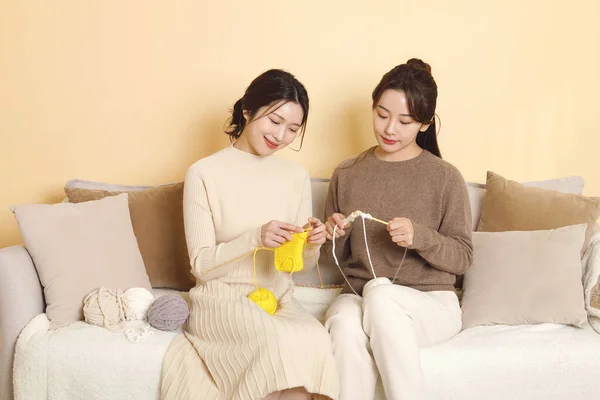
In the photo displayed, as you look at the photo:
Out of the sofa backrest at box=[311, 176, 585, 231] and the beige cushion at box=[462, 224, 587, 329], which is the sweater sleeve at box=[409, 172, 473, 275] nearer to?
the beige cushion at box=[462, 224, 587, 329]

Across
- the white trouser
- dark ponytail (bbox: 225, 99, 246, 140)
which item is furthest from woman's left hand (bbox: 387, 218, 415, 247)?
dark ponytail (bbox: 225, 99, 246, 140)

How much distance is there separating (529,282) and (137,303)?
1.19m

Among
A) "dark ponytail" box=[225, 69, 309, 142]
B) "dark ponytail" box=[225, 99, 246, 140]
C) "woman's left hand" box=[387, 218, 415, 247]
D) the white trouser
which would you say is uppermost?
"dark ponytail" box=[225, 69, 309, 142]

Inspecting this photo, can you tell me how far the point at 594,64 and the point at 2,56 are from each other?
7.69 feet

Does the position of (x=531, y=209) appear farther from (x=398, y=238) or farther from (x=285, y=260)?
(x=285, y=260)

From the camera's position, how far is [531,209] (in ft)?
7.06

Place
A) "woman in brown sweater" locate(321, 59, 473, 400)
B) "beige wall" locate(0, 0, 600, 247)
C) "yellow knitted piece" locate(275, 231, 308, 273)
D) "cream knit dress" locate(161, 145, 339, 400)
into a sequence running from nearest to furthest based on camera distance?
1. "cream knit dress" locate(161, 145, 339, 400)
2. "woman in brown sweater" locate(321, 59, 473, 400)
3. "yellow knitted piece" locate(275, 231, 308, 273)
4. "beige wall" locate(0, 0, 600, 247)

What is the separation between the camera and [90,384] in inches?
69.1

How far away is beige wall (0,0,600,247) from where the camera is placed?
8.10 ft

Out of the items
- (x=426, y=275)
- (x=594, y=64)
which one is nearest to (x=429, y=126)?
(x=426, y=275)

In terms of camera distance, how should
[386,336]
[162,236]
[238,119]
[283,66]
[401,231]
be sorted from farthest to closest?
1. [283,66]
2. [162,236]
3. [238,119]
4. [401,231]
5. [386,336]

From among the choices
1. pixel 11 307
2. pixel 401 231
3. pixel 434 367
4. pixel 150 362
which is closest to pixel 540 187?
pixel 401 231

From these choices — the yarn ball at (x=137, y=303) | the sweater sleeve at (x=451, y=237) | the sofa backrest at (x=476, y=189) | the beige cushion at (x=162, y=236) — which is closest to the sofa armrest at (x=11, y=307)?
the yarn ball at (x=137, y=303)

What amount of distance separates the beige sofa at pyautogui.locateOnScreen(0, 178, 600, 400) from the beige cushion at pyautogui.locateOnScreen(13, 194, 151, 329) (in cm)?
7
